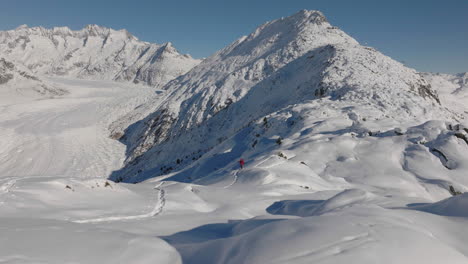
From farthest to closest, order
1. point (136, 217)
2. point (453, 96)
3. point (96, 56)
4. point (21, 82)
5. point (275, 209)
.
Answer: point (96, 56) → point (21, 82) → point (453, 96) → point (275, 209) → point (136, 217)

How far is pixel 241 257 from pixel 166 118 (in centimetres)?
4235

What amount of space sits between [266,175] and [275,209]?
11.9 feet

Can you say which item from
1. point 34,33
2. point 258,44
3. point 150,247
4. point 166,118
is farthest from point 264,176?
point 34,33

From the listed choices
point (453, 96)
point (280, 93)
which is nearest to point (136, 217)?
point (280, 93)

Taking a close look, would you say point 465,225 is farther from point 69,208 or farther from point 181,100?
point 181,100

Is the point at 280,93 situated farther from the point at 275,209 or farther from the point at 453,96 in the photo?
the point at 453,96

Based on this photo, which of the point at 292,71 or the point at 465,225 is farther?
the point at 292,71

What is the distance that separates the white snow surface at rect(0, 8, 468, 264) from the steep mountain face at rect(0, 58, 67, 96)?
139ft

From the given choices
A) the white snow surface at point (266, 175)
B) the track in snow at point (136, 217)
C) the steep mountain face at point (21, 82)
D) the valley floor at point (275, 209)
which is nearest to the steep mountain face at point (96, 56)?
the steep mountain face at point (21, 82)

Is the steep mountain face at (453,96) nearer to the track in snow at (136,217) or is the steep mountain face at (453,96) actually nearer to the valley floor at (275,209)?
the valley floor at (275,209)

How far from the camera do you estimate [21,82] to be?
286ft

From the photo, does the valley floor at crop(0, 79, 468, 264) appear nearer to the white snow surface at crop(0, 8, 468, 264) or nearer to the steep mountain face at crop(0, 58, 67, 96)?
the white snow surface at crop(0, 8, 468, 264)

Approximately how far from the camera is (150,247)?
4148mm

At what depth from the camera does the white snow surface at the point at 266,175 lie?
3672 millimetres
